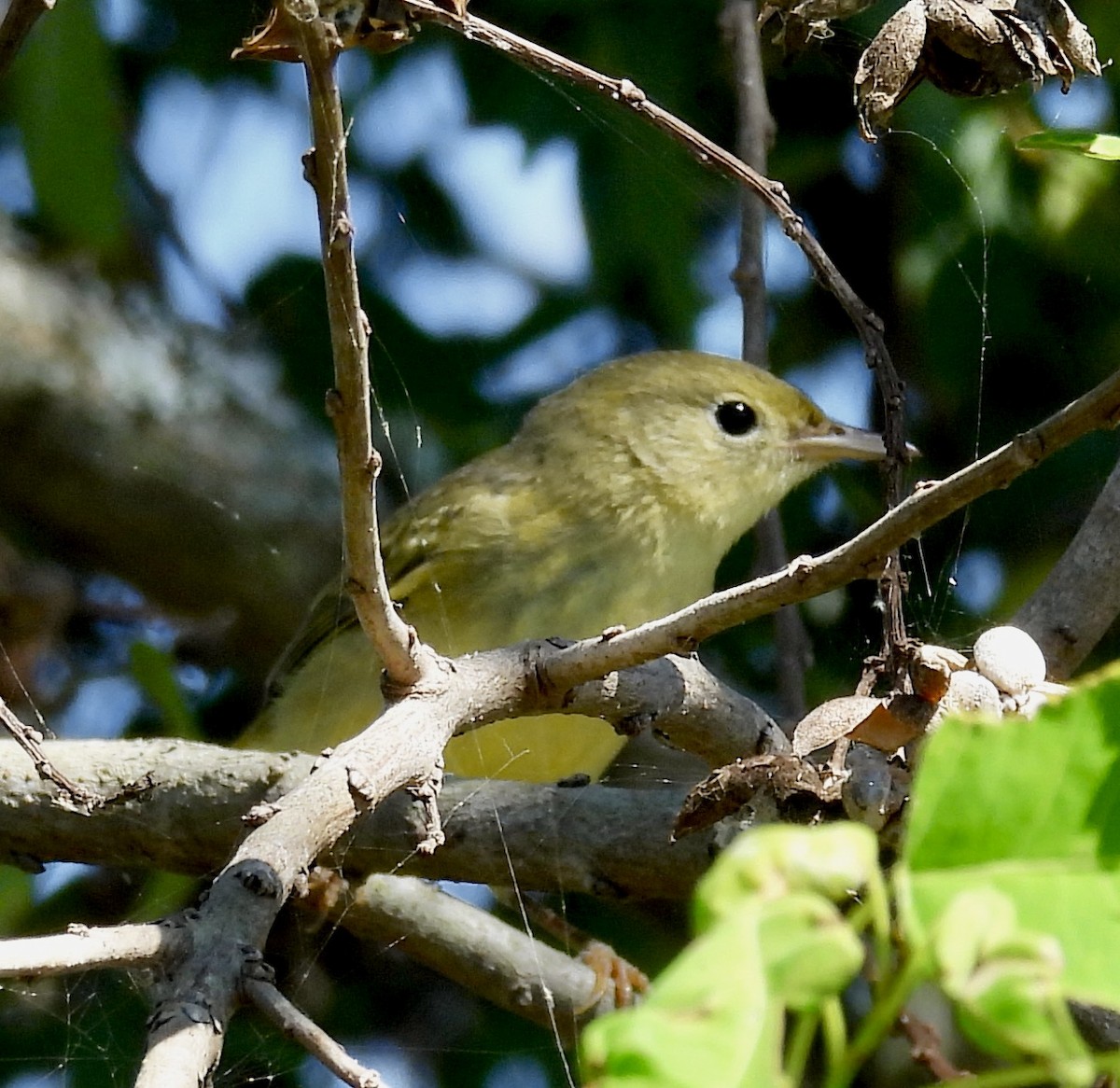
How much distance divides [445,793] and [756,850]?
7.62 feet

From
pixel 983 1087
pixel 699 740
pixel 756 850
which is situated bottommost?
pixel 699 740

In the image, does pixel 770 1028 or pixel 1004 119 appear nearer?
pixel 770 1028

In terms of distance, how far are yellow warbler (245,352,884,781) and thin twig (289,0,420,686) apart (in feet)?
5.05

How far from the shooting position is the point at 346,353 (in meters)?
1.60

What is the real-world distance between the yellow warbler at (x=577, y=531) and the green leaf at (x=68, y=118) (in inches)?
41.8

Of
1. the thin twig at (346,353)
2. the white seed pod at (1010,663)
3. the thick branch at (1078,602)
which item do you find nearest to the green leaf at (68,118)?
the thin twig at (346,353)

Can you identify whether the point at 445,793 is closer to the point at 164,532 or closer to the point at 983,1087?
the point at 164,532

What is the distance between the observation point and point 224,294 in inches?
181

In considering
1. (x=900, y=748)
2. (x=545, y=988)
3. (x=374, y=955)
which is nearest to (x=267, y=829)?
(x=900, y=748)

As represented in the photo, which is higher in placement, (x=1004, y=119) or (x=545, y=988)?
(x=1004, y=119)

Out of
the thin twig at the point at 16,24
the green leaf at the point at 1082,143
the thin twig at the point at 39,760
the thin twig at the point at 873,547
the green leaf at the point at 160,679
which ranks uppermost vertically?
the green leaf at the point at 1082,143

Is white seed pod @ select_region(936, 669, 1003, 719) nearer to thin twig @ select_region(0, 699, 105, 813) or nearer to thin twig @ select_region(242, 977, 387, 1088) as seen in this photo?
thin twig @ select_region(242, 977, 387, 1088)

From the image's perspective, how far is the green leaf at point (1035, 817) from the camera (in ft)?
2.76

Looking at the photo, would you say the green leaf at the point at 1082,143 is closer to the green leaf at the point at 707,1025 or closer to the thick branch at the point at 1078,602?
the green leaf at the point at 707,1025
